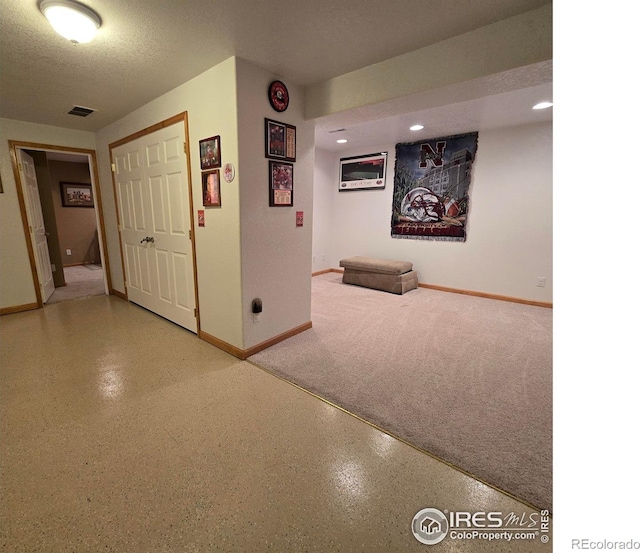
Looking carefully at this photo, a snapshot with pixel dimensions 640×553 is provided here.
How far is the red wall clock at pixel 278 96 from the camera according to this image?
240 centimetres

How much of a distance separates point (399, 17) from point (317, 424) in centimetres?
238

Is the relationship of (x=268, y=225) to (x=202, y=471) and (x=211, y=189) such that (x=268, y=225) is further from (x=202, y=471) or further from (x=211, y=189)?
(x=202, y=471)

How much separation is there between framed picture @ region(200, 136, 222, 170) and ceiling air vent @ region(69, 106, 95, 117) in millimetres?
1697

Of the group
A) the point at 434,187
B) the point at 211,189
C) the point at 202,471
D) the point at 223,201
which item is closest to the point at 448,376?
the point at 202,471

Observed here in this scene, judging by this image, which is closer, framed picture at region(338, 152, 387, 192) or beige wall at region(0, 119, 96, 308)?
beige wall at region(0, 119, 96, 308)

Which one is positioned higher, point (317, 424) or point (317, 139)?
point (317, 139)

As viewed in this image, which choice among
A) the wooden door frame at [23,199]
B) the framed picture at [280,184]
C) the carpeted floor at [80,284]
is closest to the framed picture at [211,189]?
the framed picture at [280,184]

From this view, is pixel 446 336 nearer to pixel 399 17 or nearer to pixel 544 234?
pixel 544 234

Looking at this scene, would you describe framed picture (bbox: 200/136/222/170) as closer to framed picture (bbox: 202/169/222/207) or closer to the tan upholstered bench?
framed picture (bbox: 202/169/222/207)

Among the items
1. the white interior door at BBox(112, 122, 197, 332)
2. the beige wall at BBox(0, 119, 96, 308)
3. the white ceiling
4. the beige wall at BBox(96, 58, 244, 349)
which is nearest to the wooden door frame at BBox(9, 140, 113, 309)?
the beige wall at BBox(0, 119, 96, 308)

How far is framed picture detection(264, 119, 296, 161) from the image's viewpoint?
2.44 metres

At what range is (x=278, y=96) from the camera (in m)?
2.46

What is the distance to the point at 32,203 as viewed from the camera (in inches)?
154
